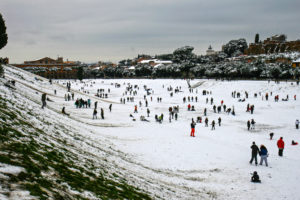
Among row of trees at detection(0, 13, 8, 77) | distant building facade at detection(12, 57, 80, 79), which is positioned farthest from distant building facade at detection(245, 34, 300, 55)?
row of trees at detection(0, 13, 8, 77)

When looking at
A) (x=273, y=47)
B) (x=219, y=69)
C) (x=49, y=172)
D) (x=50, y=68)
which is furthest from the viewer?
(x=50, y=68)

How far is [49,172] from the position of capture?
22.2 ft

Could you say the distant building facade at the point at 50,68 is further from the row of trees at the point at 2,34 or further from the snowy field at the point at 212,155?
the snowy field at the point at 212,155

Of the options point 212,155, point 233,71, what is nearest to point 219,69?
point 233,71

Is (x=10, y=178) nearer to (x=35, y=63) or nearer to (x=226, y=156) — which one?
(x=226, y=156)

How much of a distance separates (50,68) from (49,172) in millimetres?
146693

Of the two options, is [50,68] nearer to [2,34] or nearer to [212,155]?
[2,34]

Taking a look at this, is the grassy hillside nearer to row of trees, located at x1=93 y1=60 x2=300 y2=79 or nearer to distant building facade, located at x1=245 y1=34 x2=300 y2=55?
row of trees, located at x1=93 y1=60 x2=300 y2=79

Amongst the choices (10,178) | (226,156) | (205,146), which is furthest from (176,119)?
(10,178)

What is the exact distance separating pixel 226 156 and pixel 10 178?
503 inches

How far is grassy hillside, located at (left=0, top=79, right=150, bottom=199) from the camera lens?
5.52 metres

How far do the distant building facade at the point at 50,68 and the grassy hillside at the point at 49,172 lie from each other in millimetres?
137476

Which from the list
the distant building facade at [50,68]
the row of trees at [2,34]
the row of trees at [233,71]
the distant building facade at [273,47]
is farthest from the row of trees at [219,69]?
the row of trees at [2,34]

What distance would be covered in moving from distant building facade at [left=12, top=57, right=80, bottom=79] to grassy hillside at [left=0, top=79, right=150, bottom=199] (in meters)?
137
